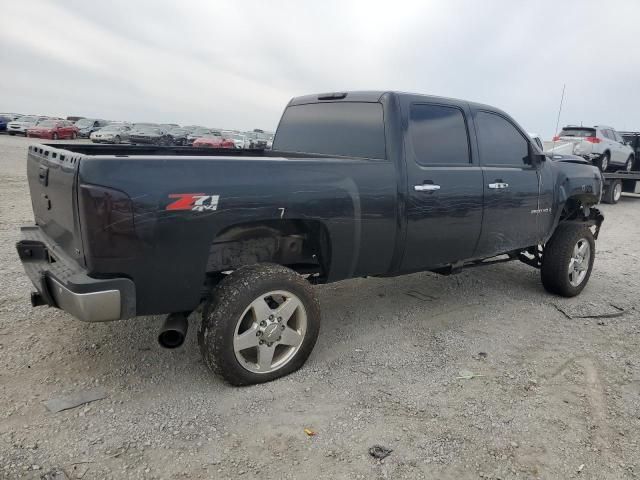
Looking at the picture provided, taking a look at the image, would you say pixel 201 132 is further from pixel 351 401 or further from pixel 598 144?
pixel 351 401

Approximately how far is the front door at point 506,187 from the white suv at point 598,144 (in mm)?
12838

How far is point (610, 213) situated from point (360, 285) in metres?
9.69

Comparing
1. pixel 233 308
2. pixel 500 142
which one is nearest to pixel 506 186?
pixel 500 142

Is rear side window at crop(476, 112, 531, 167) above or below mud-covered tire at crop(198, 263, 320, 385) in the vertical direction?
above

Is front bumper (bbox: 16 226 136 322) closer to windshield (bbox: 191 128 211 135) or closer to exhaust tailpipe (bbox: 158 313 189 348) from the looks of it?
exhaust tailpipe (bbox: 158 313 189 348)

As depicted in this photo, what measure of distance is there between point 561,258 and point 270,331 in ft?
11.4

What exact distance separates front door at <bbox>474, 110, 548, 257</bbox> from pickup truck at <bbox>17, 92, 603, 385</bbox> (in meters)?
0.02

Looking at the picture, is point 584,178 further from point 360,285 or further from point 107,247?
point 107,247

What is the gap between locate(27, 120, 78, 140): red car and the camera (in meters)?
32.2

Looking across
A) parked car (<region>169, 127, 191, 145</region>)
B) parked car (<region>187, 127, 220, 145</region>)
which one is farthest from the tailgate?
parked car (<region>187, 127, 220, 145</region>)

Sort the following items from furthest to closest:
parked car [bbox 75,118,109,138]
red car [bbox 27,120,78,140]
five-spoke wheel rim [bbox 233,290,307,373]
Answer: parked car [bbox 75,118,109,138] → red car [bbox 27,120,78,140] → five-spoke wheel rim [bbox 233,290,307,373]

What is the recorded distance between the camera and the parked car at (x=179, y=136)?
29.3 metres

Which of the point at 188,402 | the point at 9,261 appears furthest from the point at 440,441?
the point at 9,261

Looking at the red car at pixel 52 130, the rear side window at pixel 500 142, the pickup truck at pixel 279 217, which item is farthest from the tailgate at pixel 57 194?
the red car at pixel 52 130
